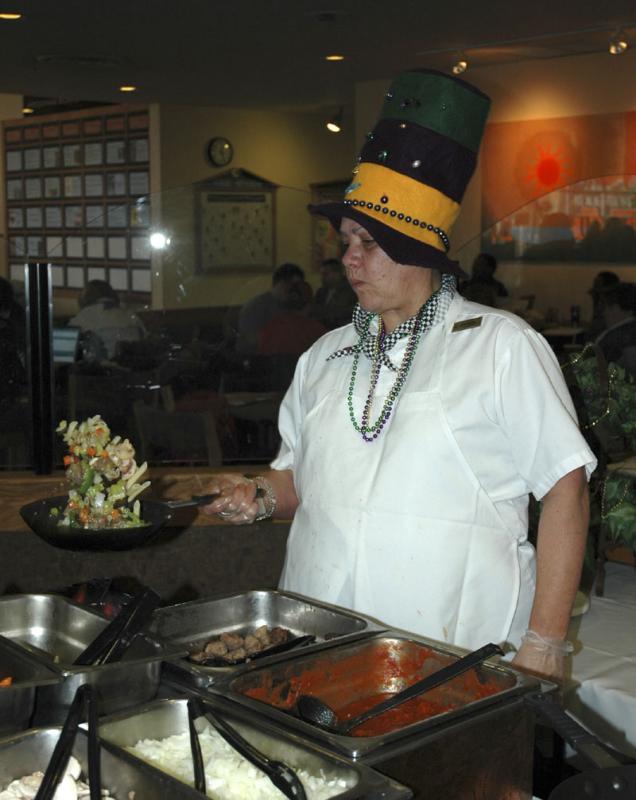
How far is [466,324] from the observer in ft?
5.22

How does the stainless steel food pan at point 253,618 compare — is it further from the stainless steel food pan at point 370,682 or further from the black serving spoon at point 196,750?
the black serving spoon at point 196,750

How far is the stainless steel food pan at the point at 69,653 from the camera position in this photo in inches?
44.3

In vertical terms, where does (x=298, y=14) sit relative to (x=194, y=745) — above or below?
above

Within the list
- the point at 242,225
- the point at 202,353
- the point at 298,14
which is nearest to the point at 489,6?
the point at 298,14

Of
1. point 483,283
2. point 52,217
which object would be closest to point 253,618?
point 483,283

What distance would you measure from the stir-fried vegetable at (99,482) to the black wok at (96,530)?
0.07ft

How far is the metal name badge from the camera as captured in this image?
1578mm

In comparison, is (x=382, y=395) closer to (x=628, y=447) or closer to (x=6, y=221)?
(x=628, y=447)

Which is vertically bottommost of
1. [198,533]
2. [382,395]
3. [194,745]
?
[198,533]

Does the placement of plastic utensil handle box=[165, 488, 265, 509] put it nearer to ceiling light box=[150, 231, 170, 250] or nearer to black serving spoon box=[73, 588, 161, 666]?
black serving spoon box=[73, 588, 161, 666]

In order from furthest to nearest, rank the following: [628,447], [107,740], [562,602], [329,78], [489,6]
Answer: [329,78] → [489,6] → [628,447] → [562,602] → [107,740]

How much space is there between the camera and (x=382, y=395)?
1.62 meters

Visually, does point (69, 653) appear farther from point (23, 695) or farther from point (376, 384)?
point (376, 384)

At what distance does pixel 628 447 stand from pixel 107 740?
141 cm
